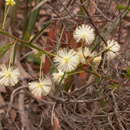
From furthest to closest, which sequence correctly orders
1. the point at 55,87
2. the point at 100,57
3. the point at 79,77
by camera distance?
the point at 79,77, the point at 55,87, the point at 100,57

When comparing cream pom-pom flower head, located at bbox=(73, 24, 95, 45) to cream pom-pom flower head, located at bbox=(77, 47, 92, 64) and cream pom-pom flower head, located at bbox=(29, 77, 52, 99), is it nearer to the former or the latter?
cream pom-pom flower head, located at bbox=(77, 47, 92, 64)

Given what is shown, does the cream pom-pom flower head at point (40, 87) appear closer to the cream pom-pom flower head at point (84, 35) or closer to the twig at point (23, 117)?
the cream pom-pom flower head at point (84, 35)

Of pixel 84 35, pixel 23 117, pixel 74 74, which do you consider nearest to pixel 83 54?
pixel 84 35

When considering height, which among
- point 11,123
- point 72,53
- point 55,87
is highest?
point 72,53

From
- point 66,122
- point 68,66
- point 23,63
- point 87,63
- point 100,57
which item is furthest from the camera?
point 23,63

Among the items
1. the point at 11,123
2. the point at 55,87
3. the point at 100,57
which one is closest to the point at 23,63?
the point at 11,123

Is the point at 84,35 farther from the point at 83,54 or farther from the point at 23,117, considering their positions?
the point at 23,117

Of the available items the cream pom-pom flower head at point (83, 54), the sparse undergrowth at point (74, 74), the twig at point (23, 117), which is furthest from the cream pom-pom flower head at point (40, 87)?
the twig at point (23, 117)

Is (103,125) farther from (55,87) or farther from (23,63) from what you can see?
(23,63)
